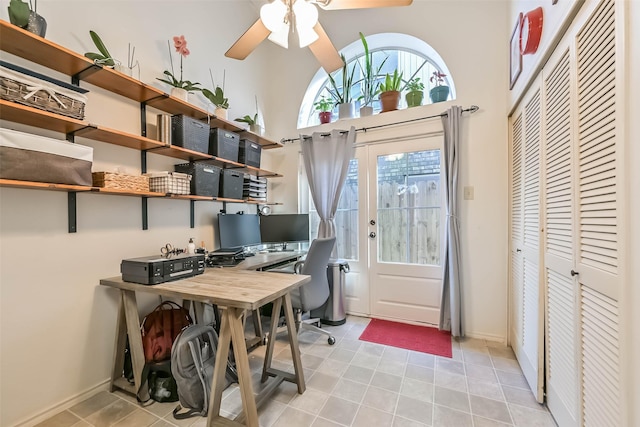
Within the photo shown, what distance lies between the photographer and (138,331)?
1.60 meters

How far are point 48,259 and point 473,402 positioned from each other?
102 inches

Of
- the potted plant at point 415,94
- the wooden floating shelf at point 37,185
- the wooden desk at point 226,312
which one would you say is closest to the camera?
the wooden floating shelf at point 37,185

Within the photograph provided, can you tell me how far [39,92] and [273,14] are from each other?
123 cm

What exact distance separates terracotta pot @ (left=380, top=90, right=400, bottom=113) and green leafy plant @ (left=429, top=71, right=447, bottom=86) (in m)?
0.36

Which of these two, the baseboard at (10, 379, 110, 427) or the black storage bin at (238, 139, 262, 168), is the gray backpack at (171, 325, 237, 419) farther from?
the black storage bin at (238, 139, 262, 168)

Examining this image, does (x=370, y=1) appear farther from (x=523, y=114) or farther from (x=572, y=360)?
(x=572, y=360)

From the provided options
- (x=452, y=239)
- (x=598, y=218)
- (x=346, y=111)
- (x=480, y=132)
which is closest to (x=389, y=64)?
(x=346, y=111)

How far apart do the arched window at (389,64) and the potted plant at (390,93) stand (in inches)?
4.1

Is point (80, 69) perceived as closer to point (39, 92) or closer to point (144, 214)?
point (39, 92)

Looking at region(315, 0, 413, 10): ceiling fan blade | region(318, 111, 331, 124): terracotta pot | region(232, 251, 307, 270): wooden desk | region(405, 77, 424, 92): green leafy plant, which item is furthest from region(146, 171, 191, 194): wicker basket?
region(405, 77, 424, 92): green leafy plant

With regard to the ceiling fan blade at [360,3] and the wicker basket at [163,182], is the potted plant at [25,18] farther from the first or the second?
the ceiling fan blade at [360,3]

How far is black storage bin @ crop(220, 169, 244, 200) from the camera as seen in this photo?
90.6 inches

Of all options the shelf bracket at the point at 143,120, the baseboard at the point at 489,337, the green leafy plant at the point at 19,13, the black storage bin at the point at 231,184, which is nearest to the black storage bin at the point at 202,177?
the black storage bin at the point at 231,184

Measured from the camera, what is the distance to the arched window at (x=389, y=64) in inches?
107
